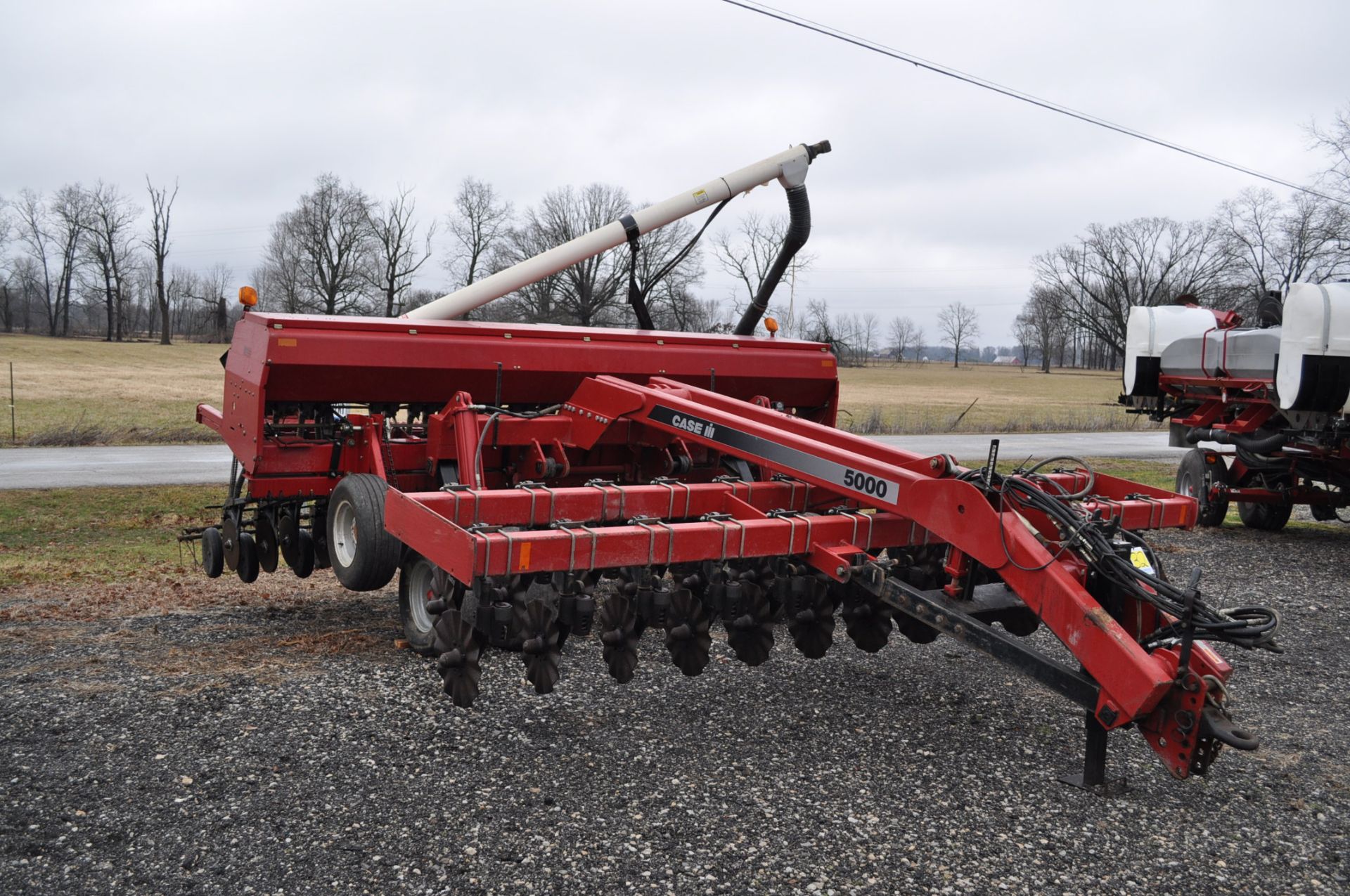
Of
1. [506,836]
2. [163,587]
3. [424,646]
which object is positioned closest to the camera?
[506,836]

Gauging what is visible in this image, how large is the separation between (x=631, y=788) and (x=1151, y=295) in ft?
262

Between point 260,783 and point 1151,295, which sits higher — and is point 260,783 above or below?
below

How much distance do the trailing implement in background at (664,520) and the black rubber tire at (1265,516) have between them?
664 cm

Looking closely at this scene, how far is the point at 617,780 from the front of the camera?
4.27 m

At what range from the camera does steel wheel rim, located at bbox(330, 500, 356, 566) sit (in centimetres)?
586

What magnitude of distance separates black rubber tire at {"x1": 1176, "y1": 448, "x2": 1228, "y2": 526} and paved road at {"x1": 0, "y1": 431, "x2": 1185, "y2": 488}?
787 cm

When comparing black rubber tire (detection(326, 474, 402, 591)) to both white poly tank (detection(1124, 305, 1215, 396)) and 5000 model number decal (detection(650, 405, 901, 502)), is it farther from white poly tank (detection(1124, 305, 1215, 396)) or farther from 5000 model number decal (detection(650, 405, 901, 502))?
white poly tank (detection(1124, 305, 1215, 396))

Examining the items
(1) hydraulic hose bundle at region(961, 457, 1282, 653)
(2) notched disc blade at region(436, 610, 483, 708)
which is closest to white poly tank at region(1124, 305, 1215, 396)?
(1) hydraulic hose bundle at region(961, 457, 1282, 653)

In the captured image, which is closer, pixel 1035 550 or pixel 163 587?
pixel 1035 550

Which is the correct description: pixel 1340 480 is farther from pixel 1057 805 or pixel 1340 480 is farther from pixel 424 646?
pixel 424 646

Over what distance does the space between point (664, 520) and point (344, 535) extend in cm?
180

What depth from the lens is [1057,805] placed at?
411 centimetres

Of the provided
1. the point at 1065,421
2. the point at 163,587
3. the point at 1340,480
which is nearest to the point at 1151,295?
the point at 1065,421

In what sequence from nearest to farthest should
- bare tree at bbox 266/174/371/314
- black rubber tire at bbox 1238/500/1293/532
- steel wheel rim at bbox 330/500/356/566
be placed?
steel wheel rim at bbox 330/500/356/566 → black rubber tire at bbox 1238/500/1293/532 → bare tree at bbox 266/174/371/314
